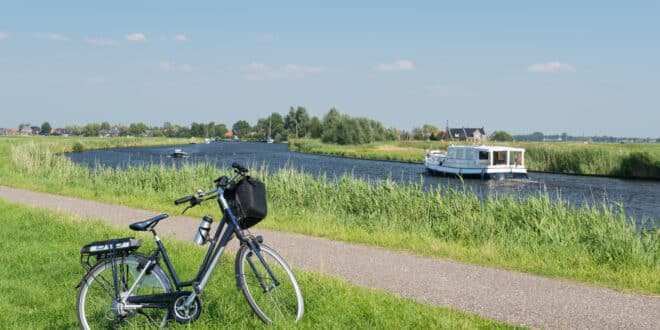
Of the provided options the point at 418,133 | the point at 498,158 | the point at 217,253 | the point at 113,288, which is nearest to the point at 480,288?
the point at 217,253

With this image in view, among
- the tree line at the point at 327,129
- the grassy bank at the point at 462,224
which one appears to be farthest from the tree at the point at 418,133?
A: the grassy bank at the point at 462,224

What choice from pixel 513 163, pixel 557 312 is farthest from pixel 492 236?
pixel 513 163

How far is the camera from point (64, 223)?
404 inches

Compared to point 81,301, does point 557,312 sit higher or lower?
lower

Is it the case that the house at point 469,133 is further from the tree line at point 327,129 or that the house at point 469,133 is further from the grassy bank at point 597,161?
the grassy bank at point 597,161

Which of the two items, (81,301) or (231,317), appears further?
(231,317)

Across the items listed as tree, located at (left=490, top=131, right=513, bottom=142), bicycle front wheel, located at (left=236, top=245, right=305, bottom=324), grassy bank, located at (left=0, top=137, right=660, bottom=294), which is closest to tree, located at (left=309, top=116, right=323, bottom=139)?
tree, located at (left=490, top=131, right=513, bottom=142)

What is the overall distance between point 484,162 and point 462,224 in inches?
1186

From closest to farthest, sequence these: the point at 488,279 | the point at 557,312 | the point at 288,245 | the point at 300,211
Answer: the point at 557,312 < the point at 488,279 < the point at 288,245 < the point at 300,211

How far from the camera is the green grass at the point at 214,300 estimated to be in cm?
506

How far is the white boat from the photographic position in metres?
39.4

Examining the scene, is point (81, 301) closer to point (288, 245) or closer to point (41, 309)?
point (41, 309)

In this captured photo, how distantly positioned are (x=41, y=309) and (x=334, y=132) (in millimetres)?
95140

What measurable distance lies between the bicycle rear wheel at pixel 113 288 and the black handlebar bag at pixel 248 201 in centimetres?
86
